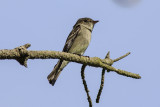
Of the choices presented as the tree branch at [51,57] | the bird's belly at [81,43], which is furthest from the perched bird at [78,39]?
the tree branch at [51,57]

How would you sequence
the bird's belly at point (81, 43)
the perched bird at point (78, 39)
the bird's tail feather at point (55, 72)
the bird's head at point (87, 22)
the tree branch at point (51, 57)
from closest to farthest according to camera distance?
the tree branch at point (51, 57)
the bird's tail feather at point (55, 72)
the perched bird at point (78, 39)
the bird's belly at point (81, 43)
the bird's head at point (87, 22)

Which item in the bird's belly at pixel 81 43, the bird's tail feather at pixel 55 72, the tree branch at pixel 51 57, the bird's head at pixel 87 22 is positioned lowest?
the tree branch at pixel 51 57

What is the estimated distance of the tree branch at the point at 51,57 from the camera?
413cm

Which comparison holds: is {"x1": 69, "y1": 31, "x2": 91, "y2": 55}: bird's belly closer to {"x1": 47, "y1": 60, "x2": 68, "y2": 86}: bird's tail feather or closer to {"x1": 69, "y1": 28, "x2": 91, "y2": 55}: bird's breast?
{"x1": 69, "y1": 28, "x2": 91, "y2": 55}: bird's breast

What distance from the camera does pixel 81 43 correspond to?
8.78 m

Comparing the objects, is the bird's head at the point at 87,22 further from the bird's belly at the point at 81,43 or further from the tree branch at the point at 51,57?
the tree branch at the point at 51,57

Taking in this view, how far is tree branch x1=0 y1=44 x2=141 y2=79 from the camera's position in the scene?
13.5 feet

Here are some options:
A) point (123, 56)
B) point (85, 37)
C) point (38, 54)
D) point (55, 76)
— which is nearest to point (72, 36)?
point (85, 37)

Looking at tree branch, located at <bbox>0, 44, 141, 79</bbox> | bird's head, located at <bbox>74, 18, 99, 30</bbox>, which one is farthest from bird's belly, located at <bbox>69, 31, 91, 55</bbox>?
tree branch, located at <bbox>0, 44, 141, 79</bbox>

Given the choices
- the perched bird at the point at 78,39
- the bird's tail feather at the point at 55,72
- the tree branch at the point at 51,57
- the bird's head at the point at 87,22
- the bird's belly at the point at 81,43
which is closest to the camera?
the tree branch at the point at 51,57

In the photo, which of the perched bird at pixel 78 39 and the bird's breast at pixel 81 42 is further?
the bird's breast at pixel 81 42

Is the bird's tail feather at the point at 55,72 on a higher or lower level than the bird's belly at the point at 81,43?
lower

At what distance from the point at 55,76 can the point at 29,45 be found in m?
3.14

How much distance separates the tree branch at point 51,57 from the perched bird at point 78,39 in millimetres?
2618
